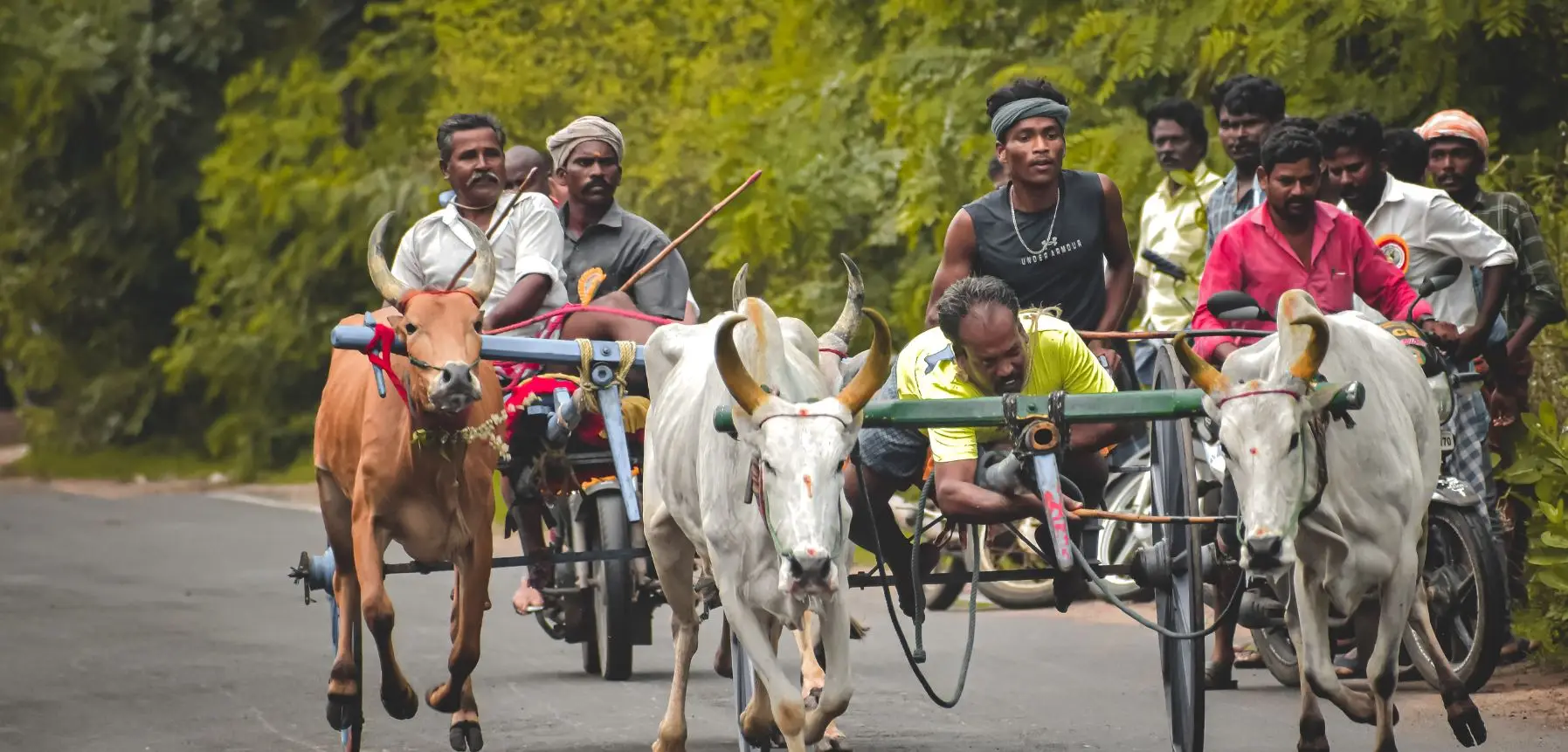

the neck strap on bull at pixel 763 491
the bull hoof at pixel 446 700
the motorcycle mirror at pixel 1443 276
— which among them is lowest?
the bull hoof at pixel 446 700

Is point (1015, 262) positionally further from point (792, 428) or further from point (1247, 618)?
point (792, 428)

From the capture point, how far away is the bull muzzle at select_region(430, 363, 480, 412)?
770 centimetres

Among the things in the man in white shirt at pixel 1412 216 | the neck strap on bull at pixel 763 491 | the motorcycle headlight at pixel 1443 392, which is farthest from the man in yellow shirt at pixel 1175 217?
the neck strap on bull at pixel 763 491

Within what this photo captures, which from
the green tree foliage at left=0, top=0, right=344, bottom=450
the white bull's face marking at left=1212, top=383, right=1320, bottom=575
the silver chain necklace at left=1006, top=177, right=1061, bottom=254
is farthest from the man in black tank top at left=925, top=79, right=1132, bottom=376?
the green tree foliage at left=0, top=0, right=344, bottom=450

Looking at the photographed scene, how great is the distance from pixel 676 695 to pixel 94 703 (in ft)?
11.4

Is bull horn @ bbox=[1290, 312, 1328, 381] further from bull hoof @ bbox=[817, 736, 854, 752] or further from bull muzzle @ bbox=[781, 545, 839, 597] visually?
bull hoof @ bbox=[817, 736, 854, 752]

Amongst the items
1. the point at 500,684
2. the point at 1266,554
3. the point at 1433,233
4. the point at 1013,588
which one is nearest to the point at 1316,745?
the point at 1266,554

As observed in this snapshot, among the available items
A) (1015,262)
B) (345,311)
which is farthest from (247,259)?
(1015,262)

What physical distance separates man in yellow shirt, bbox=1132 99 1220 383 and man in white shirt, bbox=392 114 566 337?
3.24 meters

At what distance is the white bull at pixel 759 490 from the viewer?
654 centimetres

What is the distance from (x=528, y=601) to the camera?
1095 centimetres

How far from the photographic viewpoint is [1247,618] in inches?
308

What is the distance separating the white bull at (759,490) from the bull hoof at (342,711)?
112 centimetres

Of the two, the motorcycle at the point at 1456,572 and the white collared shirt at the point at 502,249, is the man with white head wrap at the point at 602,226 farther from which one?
the motorcycle at the point at 1456,572
